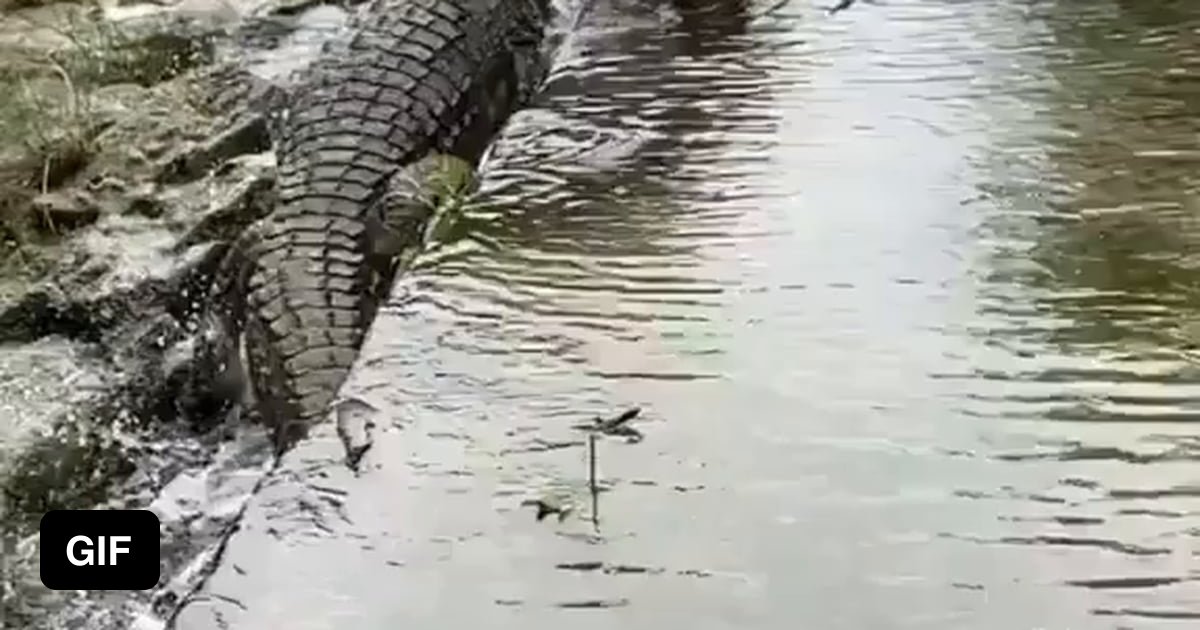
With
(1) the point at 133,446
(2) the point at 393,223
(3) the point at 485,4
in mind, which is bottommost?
(1) the point at 133,446

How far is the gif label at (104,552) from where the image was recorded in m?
1.46

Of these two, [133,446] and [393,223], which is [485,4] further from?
[133,446]

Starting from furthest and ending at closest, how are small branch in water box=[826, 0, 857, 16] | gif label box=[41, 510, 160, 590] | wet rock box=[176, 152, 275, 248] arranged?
wet rock box=[176, 152, 275, 248], small branch in water box=[826, 0, 857, 16], gif label box=[41, 510, 160, 590]

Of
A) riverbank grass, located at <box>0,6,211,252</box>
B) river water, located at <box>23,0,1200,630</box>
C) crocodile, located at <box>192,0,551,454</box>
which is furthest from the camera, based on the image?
riverbank grass, located at <box>0,6,211,252</box>

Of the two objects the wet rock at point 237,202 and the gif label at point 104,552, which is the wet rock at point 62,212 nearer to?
the wet rock at point 237,202

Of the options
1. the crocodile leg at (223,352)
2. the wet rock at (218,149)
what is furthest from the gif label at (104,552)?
the wet rock at (218,149)

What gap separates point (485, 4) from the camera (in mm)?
2971

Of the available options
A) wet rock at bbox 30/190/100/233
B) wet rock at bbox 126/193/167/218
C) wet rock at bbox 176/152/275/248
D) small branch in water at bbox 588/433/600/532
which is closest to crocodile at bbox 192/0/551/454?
wet rock at bbox 176/152/275/248

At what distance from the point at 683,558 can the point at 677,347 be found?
28cm

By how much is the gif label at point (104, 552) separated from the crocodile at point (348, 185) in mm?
301

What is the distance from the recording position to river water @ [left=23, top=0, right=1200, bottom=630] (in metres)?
1.02

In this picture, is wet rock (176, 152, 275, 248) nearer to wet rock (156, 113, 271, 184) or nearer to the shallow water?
wet rock (156, 113, 271, 184)

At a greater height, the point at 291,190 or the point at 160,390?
the point at 291,190

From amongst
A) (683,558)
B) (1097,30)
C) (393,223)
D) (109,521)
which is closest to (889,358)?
(683,558)
